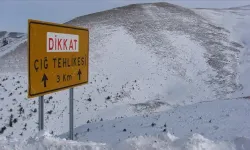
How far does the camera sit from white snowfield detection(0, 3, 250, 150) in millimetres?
8194

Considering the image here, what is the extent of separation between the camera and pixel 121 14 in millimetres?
47281

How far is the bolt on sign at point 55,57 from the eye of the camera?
18.7 ft

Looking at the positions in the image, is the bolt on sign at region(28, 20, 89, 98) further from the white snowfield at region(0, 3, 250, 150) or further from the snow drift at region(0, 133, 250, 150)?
the white snowfield at region(0, 3, 250, 150)

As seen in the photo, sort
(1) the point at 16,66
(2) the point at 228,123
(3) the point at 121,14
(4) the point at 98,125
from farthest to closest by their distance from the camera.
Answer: (3) the point at 121,14 → (1) the point at 16,66 → (4) the point at 98,125 → (2) the point at 228,123

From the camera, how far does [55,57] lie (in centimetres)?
645

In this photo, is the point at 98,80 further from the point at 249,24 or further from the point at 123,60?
the point at 249,24

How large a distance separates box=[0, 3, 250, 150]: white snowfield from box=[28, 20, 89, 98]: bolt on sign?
0.93m

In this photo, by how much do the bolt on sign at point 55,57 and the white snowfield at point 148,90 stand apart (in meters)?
0.93

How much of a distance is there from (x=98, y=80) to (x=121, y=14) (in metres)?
23.8

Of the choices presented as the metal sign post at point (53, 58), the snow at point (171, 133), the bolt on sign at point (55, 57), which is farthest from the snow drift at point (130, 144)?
the bolt on sign at point (55, 57)

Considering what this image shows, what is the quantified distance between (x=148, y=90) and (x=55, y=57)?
59.6 ft

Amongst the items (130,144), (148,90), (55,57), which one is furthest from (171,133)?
(148,90)

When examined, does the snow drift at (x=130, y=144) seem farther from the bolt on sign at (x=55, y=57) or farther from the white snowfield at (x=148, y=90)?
the bolt on sign at (x=55, y=57)

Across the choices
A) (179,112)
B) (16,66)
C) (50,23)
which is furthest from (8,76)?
(50,23)
